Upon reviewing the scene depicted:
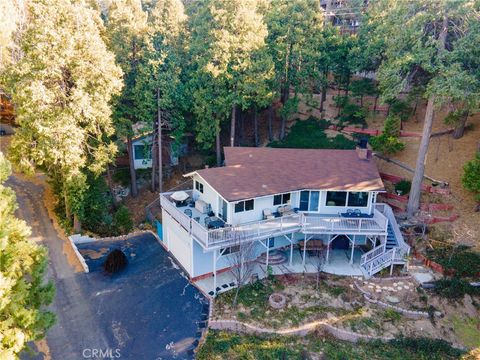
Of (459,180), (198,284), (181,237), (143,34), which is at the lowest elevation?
(198,284)

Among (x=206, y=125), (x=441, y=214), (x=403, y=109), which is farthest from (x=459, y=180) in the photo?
(x=206, y=125)

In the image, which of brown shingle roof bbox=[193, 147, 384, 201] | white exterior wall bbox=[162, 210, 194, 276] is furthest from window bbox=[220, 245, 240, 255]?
brown shingle roof bbox=[193, 147, 384, 201]

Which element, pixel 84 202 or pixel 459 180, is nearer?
pixel 84 202

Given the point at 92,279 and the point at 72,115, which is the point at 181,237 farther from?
the point at 72,115

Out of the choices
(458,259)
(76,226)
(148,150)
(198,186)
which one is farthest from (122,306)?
(458,259)

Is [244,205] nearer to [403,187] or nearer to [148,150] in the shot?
[148,150]

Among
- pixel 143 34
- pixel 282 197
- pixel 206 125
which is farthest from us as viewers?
pixel 206 125
